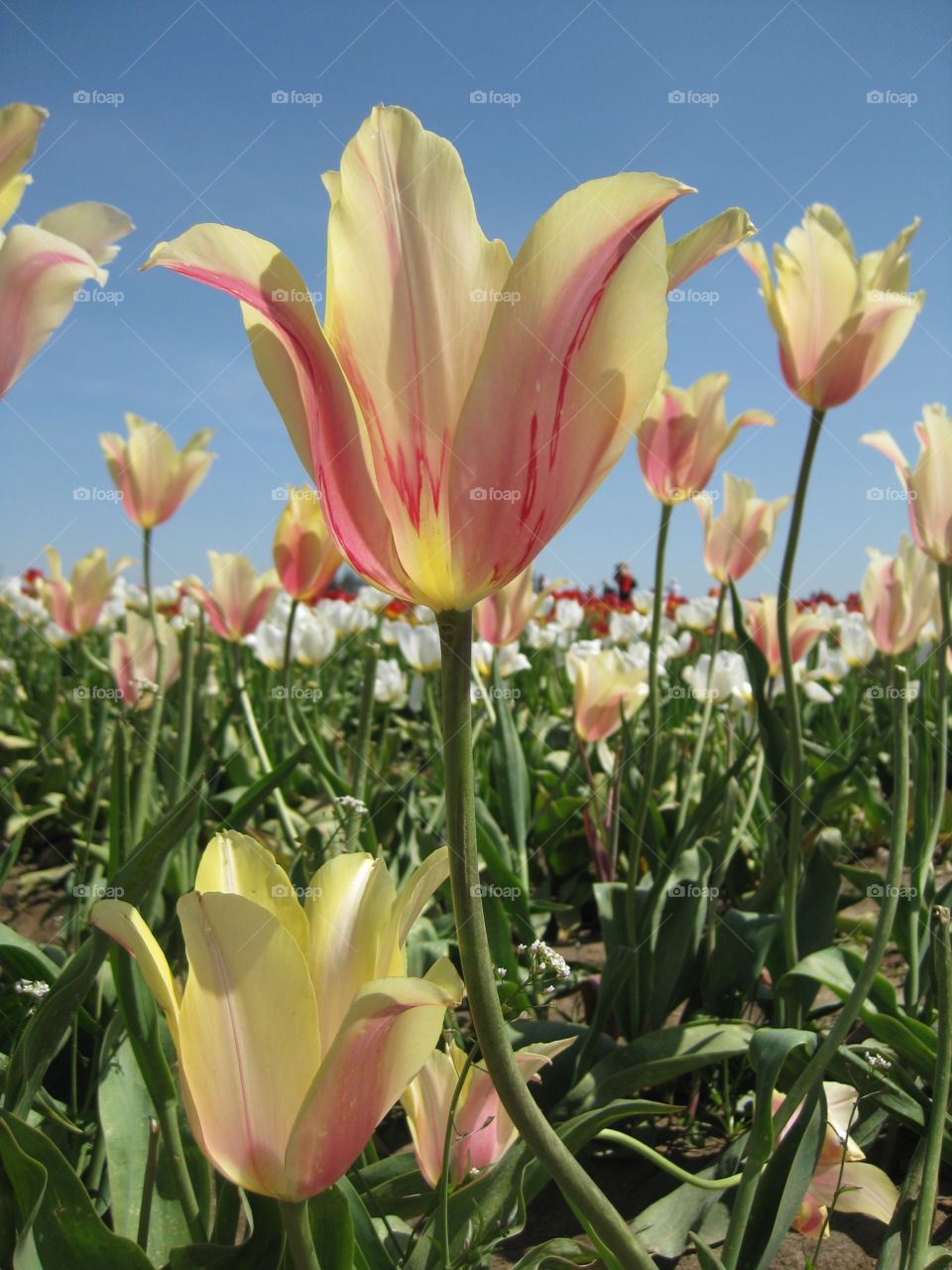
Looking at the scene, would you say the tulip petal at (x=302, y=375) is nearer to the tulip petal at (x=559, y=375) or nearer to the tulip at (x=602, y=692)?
the tulip petal at (x=559, y=375)

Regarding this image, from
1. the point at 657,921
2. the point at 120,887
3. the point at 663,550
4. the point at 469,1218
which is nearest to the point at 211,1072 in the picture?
the point at 120,887

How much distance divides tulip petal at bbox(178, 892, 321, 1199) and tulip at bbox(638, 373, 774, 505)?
1.49 metres

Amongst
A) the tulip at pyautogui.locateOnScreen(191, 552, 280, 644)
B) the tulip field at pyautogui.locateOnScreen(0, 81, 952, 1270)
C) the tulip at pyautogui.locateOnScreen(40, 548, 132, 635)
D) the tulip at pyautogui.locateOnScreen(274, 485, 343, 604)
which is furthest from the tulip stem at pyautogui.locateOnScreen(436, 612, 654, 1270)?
the tulip at pyautogui.locateOnScreen(40, 548, 132, 635)

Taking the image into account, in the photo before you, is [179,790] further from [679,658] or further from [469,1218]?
[679,658]

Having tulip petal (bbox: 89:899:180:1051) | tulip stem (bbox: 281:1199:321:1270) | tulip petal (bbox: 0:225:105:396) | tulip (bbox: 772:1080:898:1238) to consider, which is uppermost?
tulip petal (bbox: 0:225:105:396)

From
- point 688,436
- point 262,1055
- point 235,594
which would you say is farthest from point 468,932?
point 235,594

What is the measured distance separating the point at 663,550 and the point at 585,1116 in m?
1.02

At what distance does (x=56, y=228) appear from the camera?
2.74 ft

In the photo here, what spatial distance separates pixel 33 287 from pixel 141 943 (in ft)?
1.51

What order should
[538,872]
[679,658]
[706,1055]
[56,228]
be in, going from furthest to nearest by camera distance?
[679,658] → [538,872] → [706,1055] → [56,228]

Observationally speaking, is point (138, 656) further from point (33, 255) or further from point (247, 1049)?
point (247, 1049)

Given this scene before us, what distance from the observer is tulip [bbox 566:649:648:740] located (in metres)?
2.38

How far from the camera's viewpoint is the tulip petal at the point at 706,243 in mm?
573

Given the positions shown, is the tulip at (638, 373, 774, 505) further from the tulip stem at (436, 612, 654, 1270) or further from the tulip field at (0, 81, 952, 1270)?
the tulip stem at (436, 612, 654, 1270)
